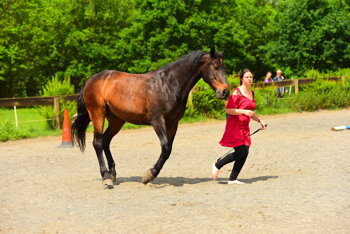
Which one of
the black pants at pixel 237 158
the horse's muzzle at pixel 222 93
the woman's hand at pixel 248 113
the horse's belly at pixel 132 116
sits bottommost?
the black pants at pixel 237 158

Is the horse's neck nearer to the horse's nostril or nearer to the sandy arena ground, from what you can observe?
the horse's nostril

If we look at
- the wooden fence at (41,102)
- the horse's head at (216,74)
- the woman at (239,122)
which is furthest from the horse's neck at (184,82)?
the wooden fence at (41,102)

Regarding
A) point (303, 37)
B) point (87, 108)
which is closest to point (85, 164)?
point (87, 108)

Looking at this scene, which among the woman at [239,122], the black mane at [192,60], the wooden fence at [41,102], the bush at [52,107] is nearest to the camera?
the woman at [239,122]

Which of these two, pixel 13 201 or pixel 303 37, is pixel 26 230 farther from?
pixel 303 37

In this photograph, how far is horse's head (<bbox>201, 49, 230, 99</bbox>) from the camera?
7.70 m

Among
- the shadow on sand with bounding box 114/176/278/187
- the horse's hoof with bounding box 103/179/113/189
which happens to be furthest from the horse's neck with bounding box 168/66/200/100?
the horse's hoof with bounding box 103/179/113/189

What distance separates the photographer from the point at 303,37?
39500 mm

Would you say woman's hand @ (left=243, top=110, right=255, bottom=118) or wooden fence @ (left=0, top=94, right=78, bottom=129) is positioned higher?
woman's hand @ (left=243, top=110, right=255, bottom=118)

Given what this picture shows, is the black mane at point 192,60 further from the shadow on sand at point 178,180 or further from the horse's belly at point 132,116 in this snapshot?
the shadow on sand at point 178,180

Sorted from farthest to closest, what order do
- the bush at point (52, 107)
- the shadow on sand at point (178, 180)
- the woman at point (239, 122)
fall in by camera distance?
the bush at point (52, 107) → the shadow on sand at point (178, 180) → the woman at point (239, 122)

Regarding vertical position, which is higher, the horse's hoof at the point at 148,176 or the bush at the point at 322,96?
the horse's hoof at the point at 148,176

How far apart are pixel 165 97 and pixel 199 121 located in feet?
35.3

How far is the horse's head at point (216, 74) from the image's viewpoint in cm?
770
